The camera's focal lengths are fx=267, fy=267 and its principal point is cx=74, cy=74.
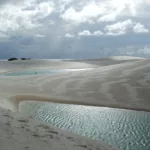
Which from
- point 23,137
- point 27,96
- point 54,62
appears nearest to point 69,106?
point 27,96

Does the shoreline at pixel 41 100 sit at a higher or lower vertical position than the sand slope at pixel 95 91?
lower

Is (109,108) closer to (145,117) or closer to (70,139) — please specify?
(145,117)

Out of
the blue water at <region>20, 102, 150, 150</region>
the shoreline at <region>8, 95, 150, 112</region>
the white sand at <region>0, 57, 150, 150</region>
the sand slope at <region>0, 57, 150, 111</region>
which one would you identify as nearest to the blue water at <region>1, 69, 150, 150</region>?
the blue water at <region>20, 102, 150, 150</region>

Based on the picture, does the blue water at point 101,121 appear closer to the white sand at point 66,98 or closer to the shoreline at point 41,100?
the shoreline at point 41,100

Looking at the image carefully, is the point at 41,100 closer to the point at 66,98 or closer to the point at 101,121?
the point at 66,98

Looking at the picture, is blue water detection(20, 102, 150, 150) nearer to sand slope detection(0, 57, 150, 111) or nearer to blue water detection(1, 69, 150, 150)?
blue water detection(1, 69, 150, 150)

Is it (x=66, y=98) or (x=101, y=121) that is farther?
(x=66, y=98)

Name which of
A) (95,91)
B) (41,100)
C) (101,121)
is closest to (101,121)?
(101,121)

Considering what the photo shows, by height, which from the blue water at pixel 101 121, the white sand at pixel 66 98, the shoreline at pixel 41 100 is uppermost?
the white sand at pixel 66 98

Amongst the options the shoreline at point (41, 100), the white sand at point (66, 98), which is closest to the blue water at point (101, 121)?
the shoreline at point (41, 100)
